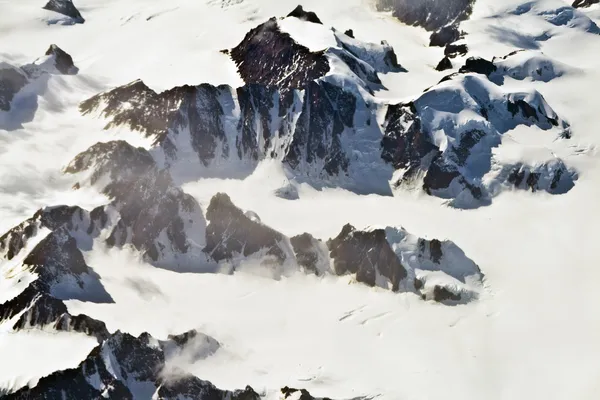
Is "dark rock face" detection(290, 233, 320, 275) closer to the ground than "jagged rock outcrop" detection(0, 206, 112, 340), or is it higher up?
closer to the ground

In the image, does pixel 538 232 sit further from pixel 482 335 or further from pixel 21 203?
pixel 21 203

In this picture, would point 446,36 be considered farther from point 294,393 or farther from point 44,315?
point 44,315

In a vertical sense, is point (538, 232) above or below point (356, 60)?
below

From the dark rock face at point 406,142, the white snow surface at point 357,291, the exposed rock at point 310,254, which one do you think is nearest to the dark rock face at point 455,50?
the white snow surface at point 357,291

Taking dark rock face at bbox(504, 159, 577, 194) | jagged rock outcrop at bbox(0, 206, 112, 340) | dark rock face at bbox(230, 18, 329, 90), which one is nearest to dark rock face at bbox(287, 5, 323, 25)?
dark rock face at bbox(230, 18, 329, 90)

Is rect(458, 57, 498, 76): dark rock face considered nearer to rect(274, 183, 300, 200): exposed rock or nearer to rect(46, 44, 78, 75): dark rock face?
rect(274, 183, 300, 200): exposed rock

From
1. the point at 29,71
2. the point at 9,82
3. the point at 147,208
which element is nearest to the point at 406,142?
the point at 147,208

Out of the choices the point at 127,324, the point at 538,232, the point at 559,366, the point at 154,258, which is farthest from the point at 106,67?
the point at 559,366
